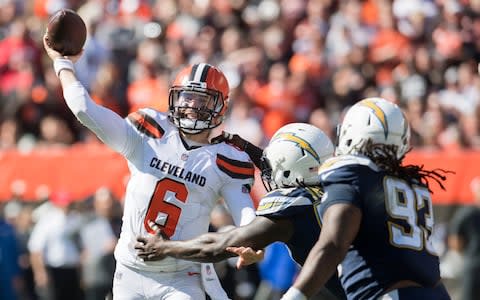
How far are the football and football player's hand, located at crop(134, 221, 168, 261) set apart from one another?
1.08 metres

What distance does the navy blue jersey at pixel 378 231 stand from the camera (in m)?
4.05

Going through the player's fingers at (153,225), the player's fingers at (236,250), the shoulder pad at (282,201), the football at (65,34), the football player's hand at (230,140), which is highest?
the football at (65,34)

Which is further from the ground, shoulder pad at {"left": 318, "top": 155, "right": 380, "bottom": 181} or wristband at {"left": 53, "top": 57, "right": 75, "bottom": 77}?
wristband at {"left": 53, "top": 57, "right": 75, "bottom": 77}

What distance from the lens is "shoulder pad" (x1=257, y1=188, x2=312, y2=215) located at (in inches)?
176

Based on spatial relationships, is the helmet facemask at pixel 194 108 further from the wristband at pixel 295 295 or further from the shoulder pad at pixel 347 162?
the wristband at pixel 295 295

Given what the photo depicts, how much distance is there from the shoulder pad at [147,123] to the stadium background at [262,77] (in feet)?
12.4

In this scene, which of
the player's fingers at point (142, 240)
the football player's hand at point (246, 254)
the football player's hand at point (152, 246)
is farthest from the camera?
the player's fingers at point (142, 240)

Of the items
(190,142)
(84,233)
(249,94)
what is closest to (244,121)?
(249,94)

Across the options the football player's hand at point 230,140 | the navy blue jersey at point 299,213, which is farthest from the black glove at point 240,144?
the navy blue jersey at point 299,213

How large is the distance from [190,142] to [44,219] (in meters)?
5.49

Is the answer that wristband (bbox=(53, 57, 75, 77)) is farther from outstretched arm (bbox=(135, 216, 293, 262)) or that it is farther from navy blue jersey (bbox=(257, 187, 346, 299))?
navy blue jersey (bbox=(257, 187, 346, 299))

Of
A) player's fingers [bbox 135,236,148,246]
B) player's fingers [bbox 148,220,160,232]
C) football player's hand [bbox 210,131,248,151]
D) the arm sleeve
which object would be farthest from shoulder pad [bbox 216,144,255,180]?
the arm sleeve

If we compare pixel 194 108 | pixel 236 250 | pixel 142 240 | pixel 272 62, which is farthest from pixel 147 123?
pixel 272 62

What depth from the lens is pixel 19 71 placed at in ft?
41.3
